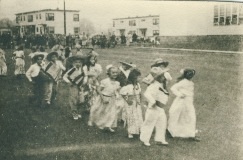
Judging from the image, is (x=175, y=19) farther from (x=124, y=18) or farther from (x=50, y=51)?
(x=50, y=51)

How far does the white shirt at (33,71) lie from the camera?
3314mm

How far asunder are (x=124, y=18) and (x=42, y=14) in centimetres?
83

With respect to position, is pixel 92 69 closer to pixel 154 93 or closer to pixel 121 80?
pixel 121 80

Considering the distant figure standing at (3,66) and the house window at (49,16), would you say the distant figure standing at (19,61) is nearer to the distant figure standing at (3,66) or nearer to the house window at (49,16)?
the distant figure standing at (3,66)

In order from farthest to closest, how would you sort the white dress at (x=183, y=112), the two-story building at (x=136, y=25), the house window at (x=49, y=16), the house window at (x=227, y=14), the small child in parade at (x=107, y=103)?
the house window at (x=227, y=14) < the white dress at (x=183, y=112) < the two-story building at (x=136, y=25) < the small child in parade at (x=107, y=103) < the house window at (x=49, y=16)

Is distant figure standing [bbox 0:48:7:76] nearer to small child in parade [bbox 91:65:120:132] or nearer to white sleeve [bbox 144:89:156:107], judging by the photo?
small child in parade [bbox 91:65:120:132]

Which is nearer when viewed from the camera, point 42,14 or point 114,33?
point 42,14

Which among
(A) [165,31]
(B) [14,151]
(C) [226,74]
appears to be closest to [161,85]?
(A) [165,31]

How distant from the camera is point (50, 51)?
3.37 m

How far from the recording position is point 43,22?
3365 mm

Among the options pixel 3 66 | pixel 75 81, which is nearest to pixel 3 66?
pixel 3 66

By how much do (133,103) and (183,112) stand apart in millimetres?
578

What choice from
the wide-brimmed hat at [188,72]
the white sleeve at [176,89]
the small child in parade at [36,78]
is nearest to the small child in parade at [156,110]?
the white sleeve at [176,89]

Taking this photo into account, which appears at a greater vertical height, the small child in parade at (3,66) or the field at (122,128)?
the small child in parade at (3,66)
